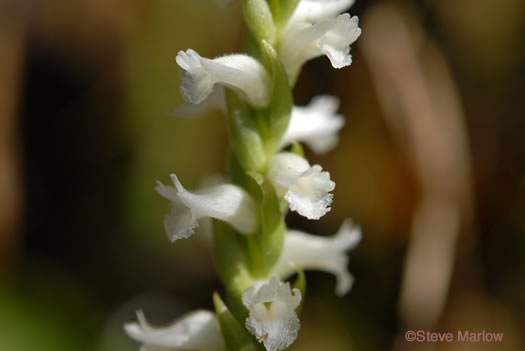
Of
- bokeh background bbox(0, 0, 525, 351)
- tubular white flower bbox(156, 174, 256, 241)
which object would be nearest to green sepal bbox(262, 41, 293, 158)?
tubular white flower bbox(156, 174, 256, 241)

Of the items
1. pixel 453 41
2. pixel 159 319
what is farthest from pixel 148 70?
pixel 453 41

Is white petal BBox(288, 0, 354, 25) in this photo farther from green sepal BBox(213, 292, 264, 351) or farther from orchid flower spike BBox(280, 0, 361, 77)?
green sepal BBox(213, 292, 264, 351)

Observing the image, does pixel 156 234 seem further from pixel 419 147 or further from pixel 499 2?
pixel 499 2

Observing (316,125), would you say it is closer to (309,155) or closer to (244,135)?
(244,135)

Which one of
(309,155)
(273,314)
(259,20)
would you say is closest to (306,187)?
(273,314)

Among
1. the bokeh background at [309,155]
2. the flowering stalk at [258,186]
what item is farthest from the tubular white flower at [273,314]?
the bokeh background at [309,155]

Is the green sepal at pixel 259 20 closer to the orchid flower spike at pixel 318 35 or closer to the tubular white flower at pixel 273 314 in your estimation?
the orchid flower spike at pixel 318 35
